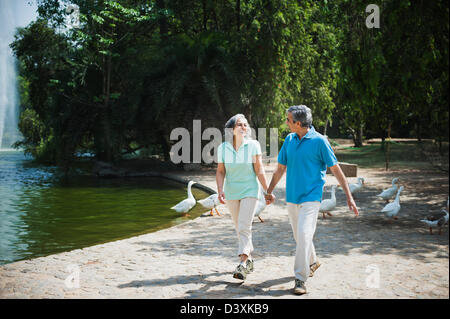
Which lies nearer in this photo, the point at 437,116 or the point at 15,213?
the point at 437,116

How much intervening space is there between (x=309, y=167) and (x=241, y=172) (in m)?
0.89

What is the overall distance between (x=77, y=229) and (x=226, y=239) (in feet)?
12.9

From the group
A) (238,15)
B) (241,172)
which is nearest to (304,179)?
(241,172)

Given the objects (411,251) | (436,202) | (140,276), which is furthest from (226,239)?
(436,202)

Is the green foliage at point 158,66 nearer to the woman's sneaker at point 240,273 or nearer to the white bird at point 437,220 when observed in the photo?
the white bird at point 437,220

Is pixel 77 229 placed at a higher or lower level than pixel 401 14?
→ lower

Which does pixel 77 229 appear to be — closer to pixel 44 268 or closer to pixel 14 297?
pixel 44 268

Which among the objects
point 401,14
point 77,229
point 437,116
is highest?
point 401,14

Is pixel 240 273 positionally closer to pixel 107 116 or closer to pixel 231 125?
pixel 231 125

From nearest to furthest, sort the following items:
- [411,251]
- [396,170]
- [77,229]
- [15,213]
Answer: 1. [411,251]
2. [77,229]
3. [15,213]
4. [396,170]

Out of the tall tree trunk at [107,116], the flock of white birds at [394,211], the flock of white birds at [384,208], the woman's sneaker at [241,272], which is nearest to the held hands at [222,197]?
the flock of white birds at [384,208]

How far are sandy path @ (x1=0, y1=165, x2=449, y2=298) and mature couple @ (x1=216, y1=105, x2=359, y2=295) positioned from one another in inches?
16.0
